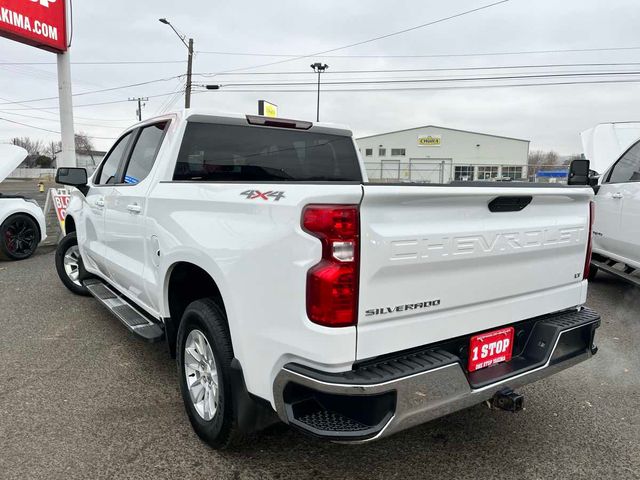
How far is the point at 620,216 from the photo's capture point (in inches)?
219

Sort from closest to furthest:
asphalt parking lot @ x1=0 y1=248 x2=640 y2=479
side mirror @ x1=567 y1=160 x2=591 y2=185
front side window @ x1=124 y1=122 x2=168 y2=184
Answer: asphalt parking lot @ x1=0 y1=248 x2=640 y2=479 < front side window @ x1=124 y1=122 x2=168 y2=184 < side mirror @ x1=567 y1=160 x2=591 y2=185

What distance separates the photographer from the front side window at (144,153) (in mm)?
3643

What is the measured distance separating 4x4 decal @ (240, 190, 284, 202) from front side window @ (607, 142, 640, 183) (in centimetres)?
487

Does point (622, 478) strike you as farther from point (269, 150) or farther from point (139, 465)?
point (269, 150)

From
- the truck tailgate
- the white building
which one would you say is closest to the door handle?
the truck tailgate

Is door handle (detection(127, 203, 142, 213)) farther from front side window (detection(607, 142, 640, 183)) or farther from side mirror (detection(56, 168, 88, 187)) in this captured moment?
front side window (detection(607, 142, 640, 183))

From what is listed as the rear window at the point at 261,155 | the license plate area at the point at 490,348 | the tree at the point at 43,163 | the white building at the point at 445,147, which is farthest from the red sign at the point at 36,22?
the tree at the point at 43,163

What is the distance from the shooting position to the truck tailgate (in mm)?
1988

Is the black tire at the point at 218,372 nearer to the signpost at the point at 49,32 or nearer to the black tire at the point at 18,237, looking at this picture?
the black tire at the point at 18,237

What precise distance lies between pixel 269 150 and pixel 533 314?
2.24 m

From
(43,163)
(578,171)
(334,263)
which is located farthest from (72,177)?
(43,163)

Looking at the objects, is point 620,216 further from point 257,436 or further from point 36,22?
point 36,22

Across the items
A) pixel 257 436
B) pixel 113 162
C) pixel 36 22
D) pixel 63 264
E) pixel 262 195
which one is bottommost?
pixel 257 436

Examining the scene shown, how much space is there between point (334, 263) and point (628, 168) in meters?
5.32
